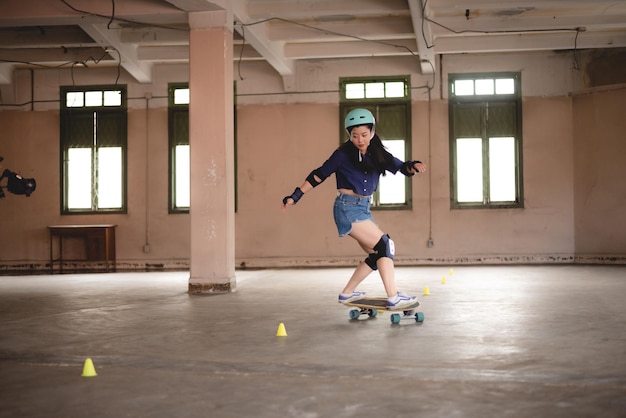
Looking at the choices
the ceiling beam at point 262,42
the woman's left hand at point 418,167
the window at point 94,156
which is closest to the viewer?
the woman's left hand at point 418,167

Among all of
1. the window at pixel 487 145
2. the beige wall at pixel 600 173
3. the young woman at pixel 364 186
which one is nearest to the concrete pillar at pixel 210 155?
the young woman at pixel 364 186

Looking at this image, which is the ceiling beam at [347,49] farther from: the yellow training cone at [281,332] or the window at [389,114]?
the yellow training cone at [281,332]

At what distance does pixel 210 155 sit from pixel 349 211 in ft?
13.4

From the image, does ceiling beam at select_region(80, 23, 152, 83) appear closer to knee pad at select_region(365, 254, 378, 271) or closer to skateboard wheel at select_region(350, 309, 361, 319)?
knee pad at select_region(365, 254, 378, 271)

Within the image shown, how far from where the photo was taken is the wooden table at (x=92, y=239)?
15.8 meters

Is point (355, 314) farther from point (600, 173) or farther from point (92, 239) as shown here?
point (92, 239)

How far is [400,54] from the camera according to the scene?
15320mm

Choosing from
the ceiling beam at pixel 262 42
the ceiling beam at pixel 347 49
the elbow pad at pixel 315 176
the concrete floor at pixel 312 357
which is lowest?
the concrete floor at pixel 312 357

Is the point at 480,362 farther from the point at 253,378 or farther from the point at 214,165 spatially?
the point at 214,165

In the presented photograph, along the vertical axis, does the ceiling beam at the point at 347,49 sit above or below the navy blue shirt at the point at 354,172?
above

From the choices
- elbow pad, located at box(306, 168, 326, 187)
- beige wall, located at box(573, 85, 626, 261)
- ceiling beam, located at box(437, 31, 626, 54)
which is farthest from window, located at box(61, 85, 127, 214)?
elbow pad, located at box(306, 168, 326, 187)

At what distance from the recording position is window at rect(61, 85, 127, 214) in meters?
16.5

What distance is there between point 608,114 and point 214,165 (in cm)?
861

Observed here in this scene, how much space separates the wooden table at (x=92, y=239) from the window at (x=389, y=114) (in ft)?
17.5
